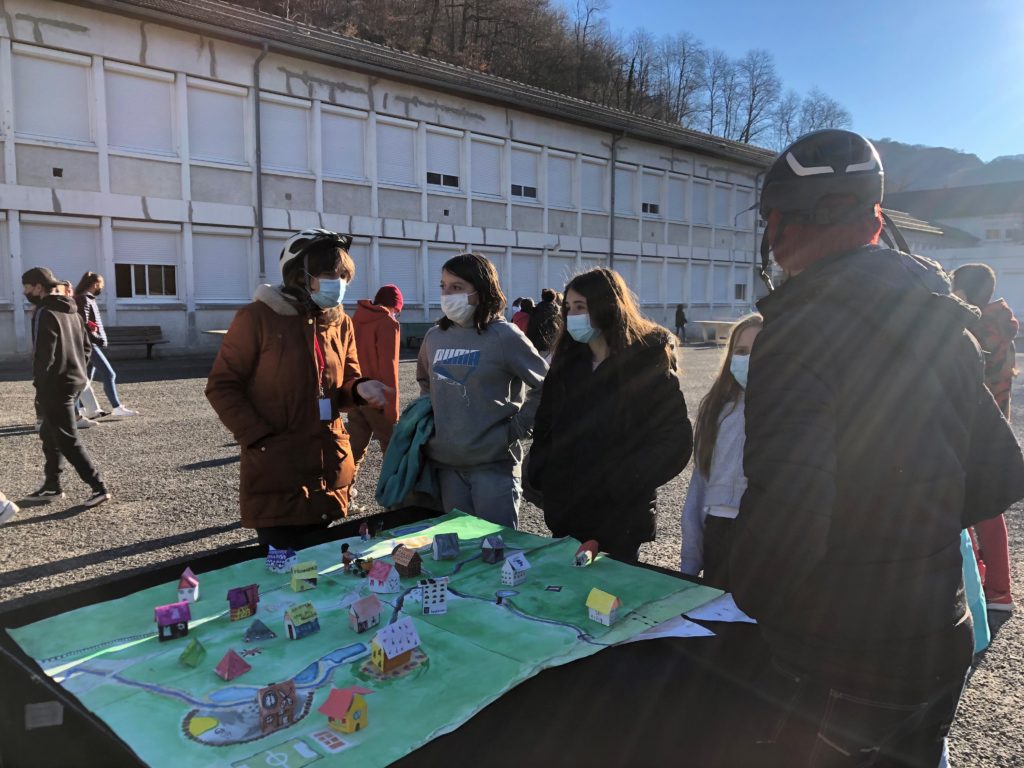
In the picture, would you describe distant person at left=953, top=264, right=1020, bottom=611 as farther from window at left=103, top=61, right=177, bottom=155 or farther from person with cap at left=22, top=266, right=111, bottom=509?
window at left=103, top=61, right=177, bottom=155

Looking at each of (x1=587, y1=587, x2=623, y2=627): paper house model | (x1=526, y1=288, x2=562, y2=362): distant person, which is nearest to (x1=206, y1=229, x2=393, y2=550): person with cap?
(x1=587, y1=587, x2=623, y2=627): paper house model

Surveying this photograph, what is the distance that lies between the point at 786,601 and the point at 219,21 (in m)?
20.6

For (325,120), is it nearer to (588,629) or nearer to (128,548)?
(128,548)

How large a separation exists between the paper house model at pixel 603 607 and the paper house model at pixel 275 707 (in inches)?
36.5

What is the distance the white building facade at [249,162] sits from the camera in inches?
648

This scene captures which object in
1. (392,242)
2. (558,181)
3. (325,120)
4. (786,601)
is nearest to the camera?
(786,601)

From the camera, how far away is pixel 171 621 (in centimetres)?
216

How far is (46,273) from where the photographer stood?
6.36 m

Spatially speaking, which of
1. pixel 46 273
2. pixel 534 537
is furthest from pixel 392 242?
pixel 534 537

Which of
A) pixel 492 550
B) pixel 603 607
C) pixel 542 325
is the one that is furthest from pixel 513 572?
pixel 542 325

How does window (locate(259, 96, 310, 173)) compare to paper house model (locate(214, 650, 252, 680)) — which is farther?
window (locate(259, 96, 310, 173))

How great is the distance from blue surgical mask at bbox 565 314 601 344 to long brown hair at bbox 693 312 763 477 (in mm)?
604

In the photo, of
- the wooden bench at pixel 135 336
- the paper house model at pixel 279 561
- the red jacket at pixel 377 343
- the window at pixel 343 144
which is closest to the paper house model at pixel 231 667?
the paper house model at pixel 279 561

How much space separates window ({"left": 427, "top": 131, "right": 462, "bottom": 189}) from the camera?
2275 cm
